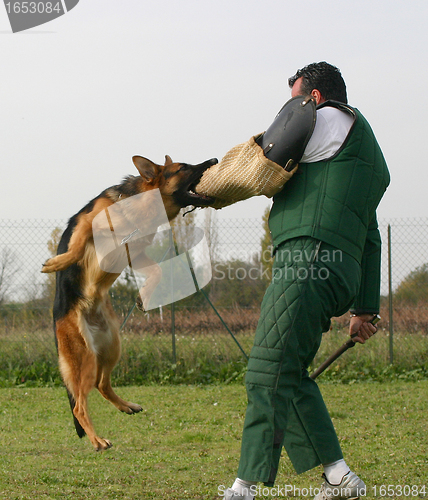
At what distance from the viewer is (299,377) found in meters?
2.28

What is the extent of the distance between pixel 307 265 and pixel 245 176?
0.46 meters

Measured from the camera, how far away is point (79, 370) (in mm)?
1989

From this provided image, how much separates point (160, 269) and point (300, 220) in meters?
0.65

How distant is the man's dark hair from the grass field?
1768 mm

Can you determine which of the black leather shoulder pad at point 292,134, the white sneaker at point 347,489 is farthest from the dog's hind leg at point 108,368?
the white sneaker at point 347,489

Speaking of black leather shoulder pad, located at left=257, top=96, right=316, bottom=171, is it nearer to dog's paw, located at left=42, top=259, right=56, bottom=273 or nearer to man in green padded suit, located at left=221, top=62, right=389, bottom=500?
man in green padded suit, located at left=221, top=62, right=389, bottom=500

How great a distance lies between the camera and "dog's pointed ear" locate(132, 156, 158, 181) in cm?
220

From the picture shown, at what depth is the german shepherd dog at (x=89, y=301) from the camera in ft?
6.56

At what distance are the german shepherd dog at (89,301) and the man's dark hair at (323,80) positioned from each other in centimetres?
88

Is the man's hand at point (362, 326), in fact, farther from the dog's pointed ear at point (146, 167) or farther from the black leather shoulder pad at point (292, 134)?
the dog's pointed ear at point (146, 167)

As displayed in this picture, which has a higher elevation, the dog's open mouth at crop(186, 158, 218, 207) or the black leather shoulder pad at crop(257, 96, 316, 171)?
the black leather shoulder pad at crop(257, 96, 316, 171)

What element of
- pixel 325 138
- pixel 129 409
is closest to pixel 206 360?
pixel 129 409

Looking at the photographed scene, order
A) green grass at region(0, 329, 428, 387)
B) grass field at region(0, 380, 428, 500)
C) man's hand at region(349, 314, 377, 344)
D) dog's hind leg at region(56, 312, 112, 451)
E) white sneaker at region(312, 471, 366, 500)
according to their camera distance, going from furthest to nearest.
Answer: green grass at region(0, 329, 428, 387) < grass field at region(0, 380, 428, 500) < man's hand at region(349, 314, 377, 344) < white sneaker at region(312, 471, 366, 500) < dog's hind leg at region(56, 312, 112, 451)

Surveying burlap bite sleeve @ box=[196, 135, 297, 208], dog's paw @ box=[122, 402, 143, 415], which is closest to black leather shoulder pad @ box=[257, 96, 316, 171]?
burlap bite sleeve @ box=[196, 135, 297, 208]
